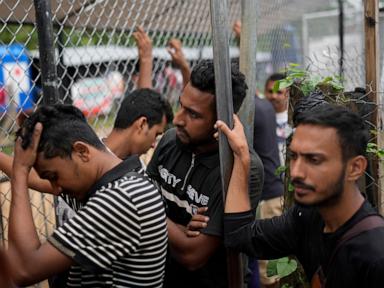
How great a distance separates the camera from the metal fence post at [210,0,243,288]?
7.82 ft

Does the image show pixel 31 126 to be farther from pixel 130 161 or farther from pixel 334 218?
pixel 334 218

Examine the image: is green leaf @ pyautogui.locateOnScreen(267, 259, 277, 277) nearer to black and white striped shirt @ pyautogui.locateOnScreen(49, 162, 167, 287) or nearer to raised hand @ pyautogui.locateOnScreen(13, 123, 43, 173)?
black and white striped shirt @ pyautogui.locateOnScreen(49, 162, 167, 287)

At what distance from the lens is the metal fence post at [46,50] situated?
2707 mm

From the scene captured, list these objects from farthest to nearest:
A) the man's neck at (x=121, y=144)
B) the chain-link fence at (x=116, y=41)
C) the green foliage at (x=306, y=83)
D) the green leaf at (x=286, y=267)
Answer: the chain-link fence at (x=116, y=41) → the man's neck at (x=121, y=144) → the green foliage at (x=306, y=83) → the green leaf at (x=286, y=267)

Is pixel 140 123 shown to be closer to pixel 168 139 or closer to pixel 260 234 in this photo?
pixel 168 139

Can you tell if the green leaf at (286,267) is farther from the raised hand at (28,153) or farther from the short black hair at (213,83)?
the raised hand at (28,153)

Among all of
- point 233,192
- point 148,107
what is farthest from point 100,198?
point 148,107

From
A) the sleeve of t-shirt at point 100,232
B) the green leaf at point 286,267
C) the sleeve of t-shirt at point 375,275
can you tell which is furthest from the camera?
the green leaf at point 286,267

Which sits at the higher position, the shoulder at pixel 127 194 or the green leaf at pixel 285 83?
the green leaf at pixel 285 83

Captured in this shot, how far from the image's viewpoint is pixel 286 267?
297 cm

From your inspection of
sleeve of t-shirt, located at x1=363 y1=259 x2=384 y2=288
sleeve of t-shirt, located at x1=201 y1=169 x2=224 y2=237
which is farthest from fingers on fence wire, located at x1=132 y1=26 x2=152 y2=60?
sleeve of t-shirt, located at x1=363 y1=259 x2=384 y2=288

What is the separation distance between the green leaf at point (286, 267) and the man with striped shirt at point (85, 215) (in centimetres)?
93

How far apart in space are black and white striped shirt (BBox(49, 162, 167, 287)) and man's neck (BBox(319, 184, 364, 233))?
2.05ft

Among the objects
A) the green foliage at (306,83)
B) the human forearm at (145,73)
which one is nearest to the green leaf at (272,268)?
the green foliage at (306,83)
